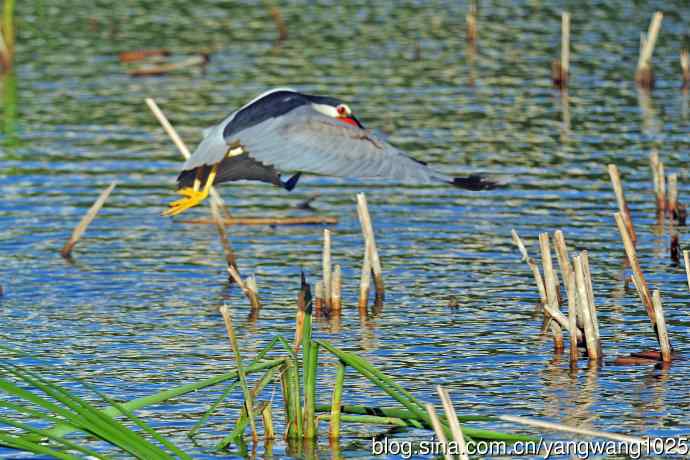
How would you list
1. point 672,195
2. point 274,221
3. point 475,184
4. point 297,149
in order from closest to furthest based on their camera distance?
point 475,184, point 297,149, point 672,195, point 274,221

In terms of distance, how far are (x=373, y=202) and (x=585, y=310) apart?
23.3 feet

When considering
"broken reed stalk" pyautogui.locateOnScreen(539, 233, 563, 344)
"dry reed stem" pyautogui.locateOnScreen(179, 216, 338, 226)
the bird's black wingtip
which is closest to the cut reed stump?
"dry reed stem" pyautogui.locateOnScreen(179, 216, 338, 226)

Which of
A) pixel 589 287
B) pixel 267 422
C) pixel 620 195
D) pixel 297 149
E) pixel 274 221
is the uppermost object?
pixel 297 149

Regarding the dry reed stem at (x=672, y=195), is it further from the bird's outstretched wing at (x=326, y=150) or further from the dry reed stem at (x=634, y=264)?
the bird's outstretched wing at (x=326, y=150)

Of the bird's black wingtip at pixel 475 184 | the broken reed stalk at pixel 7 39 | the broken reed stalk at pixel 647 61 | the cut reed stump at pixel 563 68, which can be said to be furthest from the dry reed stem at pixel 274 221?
Result: the broken reed stalk at pixel 7 39

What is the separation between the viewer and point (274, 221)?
17.4 meters

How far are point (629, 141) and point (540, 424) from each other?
1461 centimetres

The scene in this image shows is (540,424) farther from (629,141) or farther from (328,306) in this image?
(629,141)

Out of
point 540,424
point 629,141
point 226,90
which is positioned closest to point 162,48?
point 226,90

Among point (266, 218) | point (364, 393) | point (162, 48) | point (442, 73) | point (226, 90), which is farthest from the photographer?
point (162, 48)

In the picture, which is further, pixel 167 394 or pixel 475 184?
pixel 475 184

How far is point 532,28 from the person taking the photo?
102ft

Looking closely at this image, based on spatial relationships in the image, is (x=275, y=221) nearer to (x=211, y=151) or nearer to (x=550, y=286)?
(x=550, y=286)

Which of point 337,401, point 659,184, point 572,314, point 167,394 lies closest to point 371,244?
point 572,314
